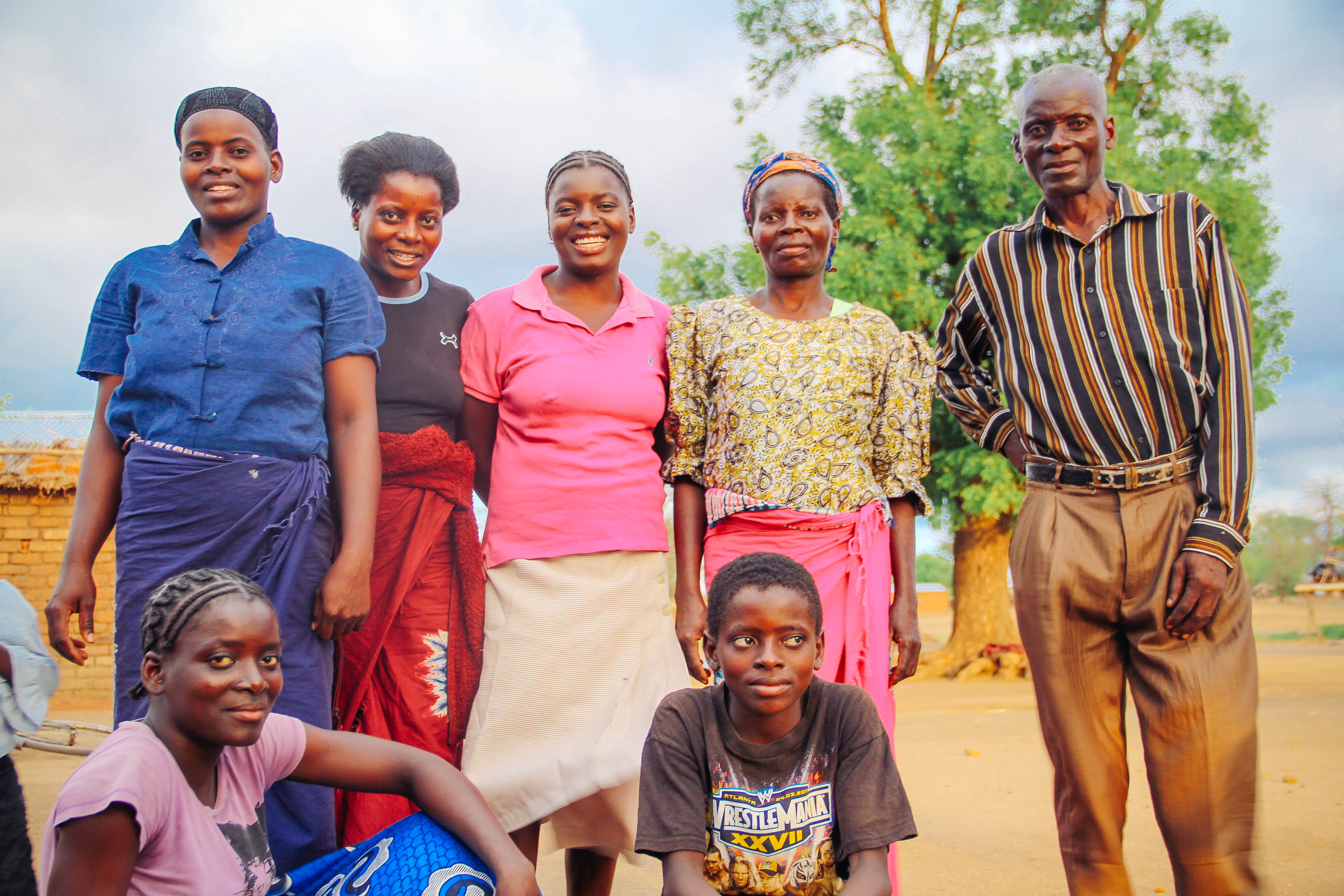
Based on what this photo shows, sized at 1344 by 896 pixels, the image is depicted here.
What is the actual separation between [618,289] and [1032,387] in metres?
1.26

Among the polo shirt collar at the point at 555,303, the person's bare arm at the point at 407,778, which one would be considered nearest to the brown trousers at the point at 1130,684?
the polo shirt collar at the point at 555,303

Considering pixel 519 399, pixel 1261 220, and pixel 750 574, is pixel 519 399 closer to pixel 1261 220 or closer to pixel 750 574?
pixel 750 574

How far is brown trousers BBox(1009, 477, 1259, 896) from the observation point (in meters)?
2.51

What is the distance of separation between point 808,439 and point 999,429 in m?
0.63

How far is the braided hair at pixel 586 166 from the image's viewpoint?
3.16 m

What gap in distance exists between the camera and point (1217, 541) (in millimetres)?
2484

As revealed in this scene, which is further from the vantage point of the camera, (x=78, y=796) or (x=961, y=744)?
(x=961, y=744)

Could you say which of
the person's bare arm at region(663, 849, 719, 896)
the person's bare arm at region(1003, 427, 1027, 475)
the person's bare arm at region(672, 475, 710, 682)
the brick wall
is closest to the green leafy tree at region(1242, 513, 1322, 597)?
Result: the brick wall

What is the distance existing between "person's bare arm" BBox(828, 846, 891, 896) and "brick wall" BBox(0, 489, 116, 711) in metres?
11.3

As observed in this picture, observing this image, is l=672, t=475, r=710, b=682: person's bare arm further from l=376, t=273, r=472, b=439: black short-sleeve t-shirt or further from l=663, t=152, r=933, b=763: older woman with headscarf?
l=376, t=273, r=472, b=439: black short-sleeve t-shirt

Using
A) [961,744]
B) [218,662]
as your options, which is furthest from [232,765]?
[961,744]

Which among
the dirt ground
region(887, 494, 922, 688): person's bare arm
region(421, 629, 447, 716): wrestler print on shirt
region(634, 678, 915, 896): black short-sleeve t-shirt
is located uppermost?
region(887, 494, 922, 688): person's bare arm

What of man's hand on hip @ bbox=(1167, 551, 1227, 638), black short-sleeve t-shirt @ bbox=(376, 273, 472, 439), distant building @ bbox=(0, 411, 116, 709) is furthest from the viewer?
distant building @ bbox=(0, 411, 116, 709)

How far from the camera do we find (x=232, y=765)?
7.22 feet
